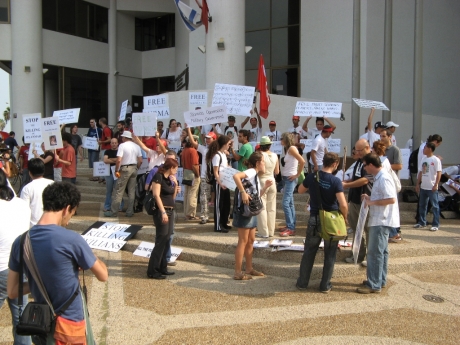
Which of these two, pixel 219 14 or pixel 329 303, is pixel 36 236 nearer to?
pixel 329 303

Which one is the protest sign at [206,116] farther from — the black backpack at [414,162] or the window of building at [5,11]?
the window of building at [5,11]

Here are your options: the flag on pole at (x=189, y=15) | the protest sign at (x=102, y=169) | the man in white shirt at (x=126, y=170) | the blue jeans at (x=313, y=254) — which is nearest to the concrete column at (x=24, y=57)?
the flag on pole at (x=189, y=15)

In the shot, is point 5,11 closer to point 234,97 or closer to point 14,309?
point 234,97

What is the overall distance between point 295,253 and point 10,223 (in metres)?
4.25

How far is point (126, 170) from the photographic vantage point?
9.66 metres

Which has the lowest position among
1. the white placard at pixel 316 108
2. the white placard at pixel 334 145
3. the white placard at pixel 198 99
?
the white placard at pixel 334 145

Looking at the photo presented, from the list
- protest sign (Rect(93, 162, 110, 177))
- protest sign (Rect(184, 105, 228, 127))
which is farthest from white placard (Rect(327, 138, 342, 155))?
protest sign (Rect(93, 162, 110, 177))

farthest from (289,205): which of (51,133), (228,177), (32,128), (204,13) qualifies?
(204,13)

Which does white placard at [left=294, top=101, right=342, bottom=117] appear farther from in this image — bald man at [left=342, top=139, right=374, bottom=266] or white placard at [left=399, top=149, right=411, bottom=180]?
bald man at [left=342, top=139, right=374, bottom=266]

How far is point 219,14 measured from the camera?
14406 millimetres

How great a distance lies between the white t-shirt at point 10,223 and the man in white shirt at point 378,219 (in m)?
3.98

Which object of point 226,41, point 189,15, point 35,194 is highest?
point 189,15

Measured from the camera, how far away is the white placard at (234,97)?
985 cm

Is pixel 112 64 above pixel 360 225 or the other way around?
above
